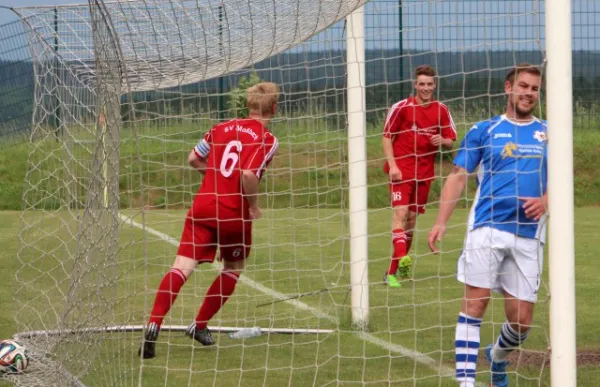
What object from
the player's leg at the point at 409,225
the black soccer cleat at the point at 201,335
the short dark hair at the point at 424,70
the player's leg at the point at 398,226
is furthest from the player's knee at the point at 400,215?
the black soccer cleat at the point at 201,335

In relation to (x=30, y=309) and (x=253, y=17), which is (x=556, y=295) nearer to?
(x=253, y=17)

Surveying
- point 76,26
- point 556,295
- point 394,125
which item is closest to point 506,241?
point 556,295

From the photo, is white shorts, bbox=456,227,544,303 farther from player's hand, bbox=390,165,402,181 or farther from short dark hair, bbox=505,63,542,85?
player's hand, bbox=390,165,402,181

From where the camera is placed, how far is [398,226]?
9945 millimetres

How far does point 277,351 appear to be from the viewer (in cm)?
716

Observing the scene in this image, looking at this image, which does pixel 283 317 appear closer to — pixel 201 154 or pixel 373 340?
pixel 373 340

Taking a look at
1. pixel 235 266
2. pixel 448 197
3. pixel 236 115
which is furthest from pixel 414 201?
pixel 448 197

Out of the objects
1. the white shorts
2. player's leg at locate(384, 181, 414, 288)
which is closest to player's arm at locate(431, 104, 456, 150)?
player's leg at locate(384, 181, 414, 288)

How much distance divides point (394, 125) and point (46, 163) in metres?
3.01

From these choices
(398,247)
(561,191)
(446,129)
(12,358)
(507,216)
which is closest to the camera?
(561,191)

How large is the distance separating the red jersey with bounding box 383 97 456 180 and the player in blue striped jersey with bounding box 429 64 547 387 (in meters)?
3.52

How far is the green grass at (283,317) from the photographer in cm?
627

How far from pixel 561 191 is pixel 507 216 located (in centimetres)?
58

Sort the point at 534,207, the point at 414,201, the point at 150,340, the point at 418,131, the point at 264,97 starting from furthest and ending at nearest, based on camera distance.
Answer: the point at 414,201, the point at 418,131, the point at 264,97, the point at 150,340, the point at 534,207
